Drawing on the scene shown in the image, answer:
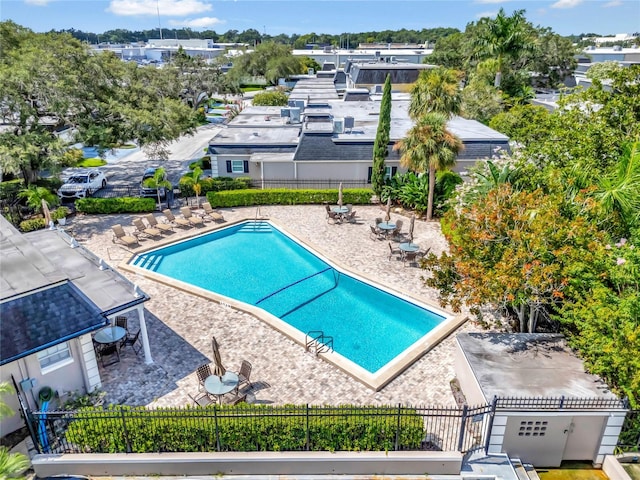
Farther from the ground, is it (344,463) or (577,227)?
(577,227)

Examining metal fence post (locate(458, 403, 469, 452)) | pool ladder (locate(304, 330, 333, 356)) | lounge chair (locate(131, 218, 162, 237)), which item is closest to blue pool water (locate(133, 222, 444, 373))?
pool ladder (locate(304, 330, 333, 356))

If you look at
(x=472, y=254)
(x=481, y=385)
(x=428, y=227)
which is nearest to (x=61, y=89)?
(x=428, y=227)

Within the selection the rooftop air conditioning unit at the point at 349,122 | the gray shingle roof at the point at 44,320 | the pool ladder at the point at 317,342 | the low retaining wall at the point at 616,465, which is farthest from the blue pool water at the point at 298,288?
the rooftop air conditioning unit at the point at 349,122

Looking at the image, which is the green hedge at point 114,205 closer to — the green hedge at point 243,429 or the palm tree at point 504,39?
the green hedge at point 243,429

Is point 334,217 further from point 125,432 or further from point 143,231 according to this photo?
point 125,432

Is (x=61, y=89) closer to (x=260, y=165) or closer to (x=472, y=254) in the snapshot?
(x=260, y=165)

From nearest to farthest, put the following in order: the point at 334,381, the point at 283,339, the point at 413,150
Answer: the point at 334,381, the point at 283,339, the point at 413,150

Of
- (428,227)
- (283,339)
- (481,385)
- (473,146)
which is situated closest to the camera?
(481,385)
